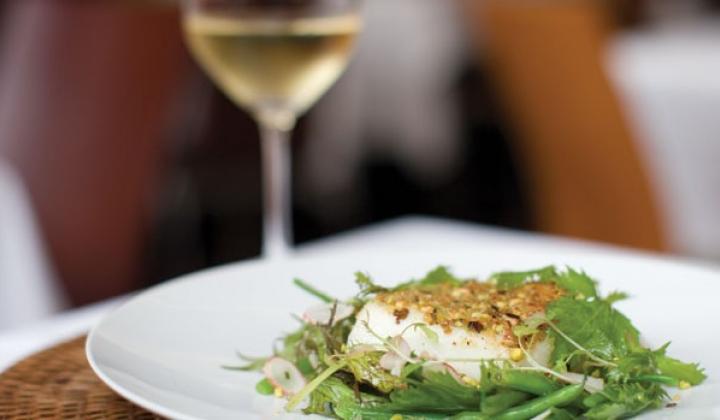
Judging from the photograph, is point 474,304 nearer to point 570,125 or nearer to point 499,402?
point 499,402

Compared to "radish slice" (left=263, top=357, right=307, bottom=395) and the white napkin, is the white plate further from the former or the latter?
the white napkin

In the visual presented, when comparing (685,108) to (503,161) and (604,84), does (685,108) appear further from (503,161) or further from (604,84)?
(503,161)

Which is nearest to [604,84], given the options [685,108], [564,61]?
[564,61]

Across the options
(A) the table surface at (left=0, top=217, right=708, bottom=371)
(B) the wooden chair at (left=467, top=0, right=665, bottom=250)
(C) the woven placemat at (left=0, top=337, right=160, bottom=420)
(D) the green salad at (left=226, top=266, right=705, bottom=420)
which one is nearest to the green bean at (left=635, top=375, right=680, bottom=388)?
(D) the green salad at (left=226, top=266, right=705, bottom=420)

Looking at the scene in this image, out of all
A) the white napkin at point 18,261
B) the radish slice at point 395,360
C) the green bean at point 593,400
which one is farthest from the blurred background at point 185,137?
the green bean at point 593,400

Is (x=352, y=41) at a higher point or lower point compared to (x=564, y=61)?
higher
